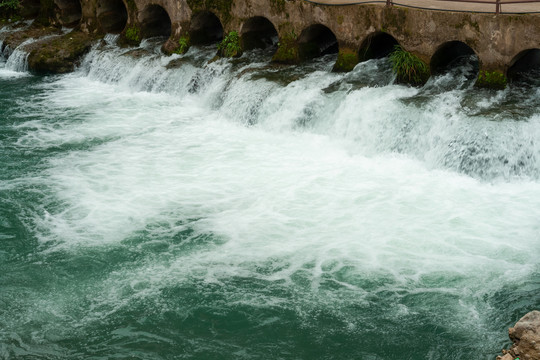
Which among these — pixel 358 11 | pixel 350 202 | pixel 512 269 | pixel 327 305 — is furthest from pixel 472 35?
pixel 327 305

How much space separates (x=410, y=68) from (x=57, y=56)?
1062 cm

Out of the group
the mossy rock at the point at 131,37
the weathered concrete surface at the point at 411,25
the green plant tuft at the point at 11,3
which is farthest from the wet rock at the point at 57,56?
the weathered concrete surface at the point at 411,25

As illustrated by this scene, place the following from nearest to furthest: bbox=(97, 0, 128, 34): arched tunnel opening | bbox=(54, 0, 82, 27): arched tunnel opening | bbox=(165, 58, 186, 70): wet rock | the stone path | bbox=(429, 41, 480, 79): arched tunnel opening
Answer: the stone path
bbox=(429, 41, 480, 79): arched tunnel opening
bbox=(165, 58, 186, 70): wet rock
bbox=(97, 0, 128, 34): arched tunnel opening
bbox=(54, 0, 82, 27): arched tunnel opening

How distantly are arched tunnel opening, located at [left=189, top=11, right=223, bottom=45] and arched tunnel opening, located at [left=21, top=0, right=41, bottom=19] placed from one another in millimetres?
7245

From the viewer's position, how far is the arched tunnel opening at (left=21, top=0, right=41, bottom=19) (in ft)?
73.4

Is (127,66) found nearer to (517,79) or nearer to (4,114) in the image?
(4,114)

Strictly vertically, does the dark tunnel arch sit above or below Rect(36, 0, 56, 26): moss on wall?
below

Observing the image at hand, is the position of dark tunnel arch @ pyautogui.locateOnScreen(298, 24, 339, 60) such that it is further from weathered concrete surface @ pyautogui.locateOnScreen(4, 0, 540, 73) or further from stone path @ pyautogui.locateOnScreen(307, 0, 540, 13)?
stone path @ pyautogui.locateOnScreen(307, 0, 540, 13)

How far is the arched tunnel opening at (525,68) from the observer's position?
1311 centimetres

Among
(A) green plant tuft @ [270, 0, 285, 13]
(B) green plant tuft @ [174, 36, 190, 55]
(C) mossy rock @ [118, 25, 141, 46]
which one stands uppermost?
(A) green plant tuft @ [270, 0, 285, 13]

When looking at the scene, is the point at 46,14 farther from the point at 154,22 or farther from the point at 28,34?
the point at 154,22

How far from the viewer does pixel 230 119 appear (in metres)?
15.0

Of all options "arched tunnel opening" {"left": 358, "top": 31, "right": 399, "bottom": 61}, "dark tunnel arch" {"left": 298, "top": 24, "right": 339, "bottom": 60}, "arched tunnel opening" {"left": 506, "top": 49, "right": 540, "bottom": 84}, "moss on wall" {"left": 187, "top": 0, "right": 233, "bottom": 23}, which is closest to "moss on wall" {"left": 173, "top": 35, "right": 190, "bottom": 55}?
"moss on wall" {"left": 187, "top": 0, "right": 233, "bottom": 23}

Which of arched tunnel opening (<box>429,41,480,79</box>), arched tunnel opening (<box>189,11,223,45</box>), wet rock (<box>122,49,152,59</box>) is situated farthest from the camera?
wet rock (<box>122,49,152,59</box>)
